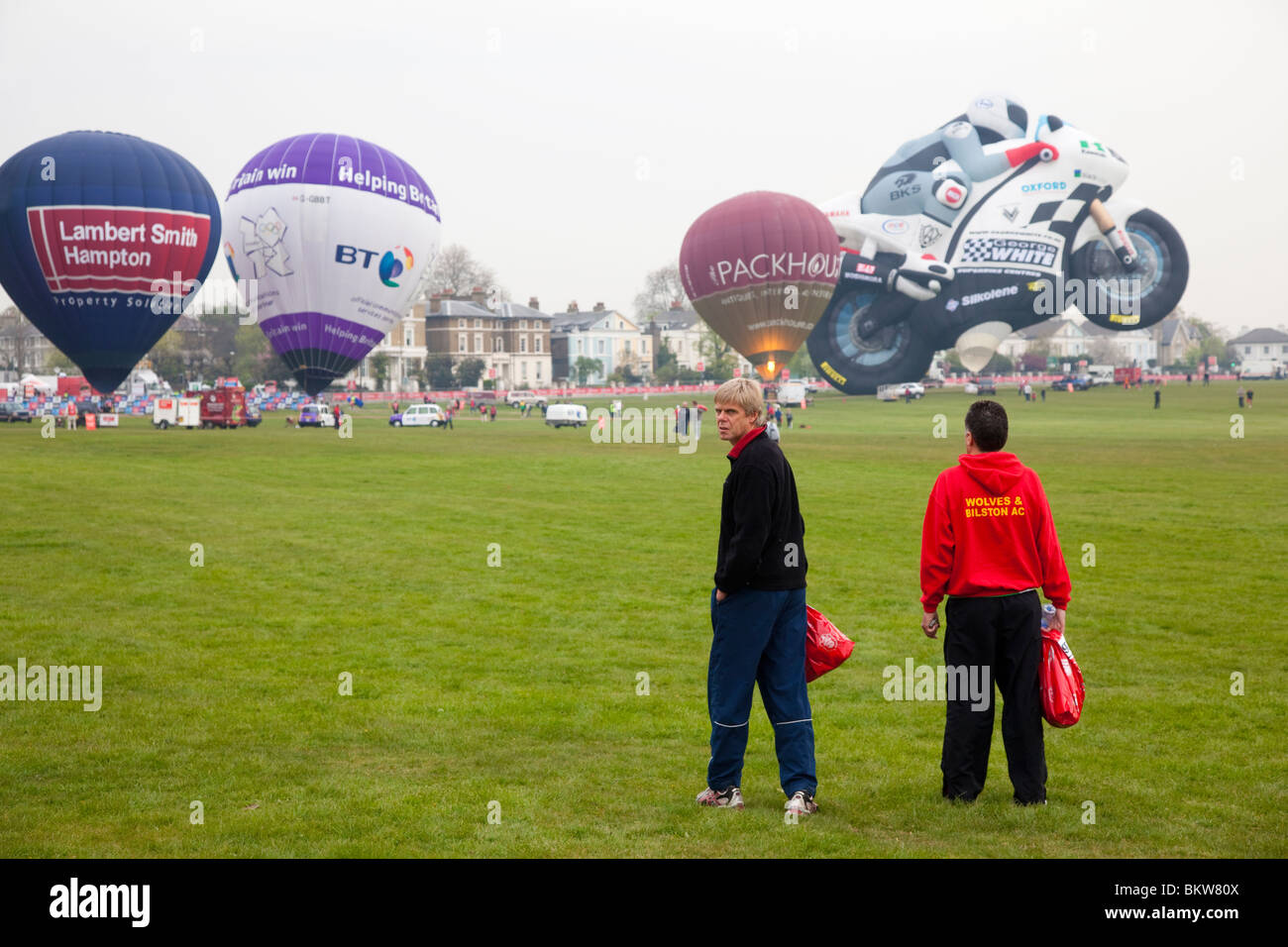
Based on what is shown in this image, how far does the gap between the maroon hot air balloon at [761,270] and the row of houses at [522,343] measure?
51.4 m

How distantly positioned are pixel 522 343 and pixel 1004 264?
62926 millimetres

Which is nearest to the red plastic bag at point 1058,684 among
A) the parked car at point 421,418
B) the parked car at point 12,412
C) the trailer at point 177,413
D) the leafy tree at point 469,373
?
the parked car at point 421,418

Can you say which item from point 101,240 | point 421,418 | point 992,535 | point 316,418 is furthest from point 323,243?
point 992,535

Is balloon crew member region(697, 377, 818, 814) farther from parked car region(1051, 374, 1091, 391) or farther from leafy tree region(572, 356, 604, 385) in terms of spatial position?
leafy tree region(572, 356, 604, 385)

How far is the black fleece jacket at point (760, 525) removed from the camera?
6609 mm

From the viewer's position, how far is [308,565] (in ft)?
54.5

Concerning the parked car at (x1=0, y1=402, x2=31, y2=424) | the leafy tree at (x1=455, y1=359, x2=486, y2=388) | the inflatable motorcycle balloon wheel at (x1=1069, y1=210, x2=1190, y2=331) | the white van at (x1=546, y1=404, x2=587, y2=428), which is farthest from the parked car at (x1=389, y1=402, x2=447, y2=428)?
the inflatable motorcycle balloon wheel at (x1=1069, y1=210, x2=1190, y2=331)

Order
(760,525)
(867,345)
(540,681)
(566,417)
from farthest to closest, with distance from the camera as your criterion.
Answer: (867,345)
(566,417)
(540,681)
(760,525)

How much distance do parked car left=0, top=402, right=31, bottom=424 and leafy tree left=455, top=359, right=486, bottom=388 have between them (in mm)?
55964

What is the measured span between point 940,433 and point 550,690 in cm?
4309

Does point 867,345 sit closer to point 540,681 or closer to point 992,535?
point 540,681

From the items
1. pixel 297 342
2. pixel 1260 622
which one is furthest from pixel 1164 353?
pixel 1260 622

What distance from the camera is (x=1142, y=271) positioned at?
9350 centimetres
